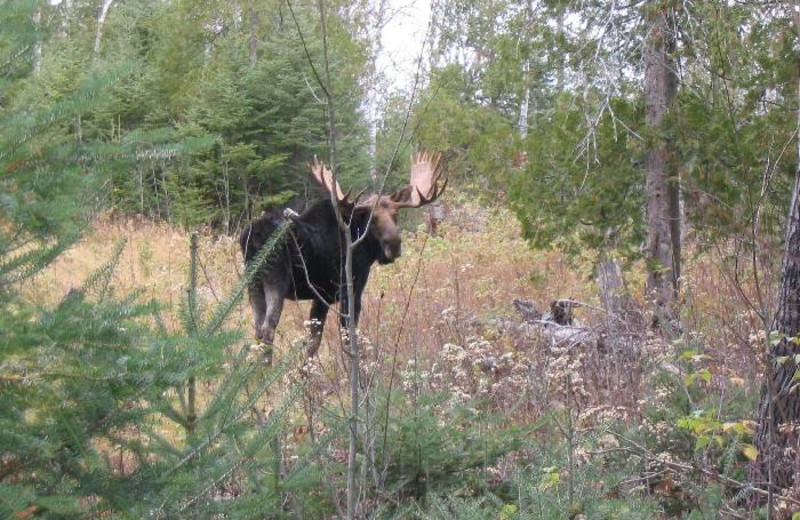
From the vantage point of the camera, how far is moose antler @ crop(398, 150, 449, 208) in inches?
407

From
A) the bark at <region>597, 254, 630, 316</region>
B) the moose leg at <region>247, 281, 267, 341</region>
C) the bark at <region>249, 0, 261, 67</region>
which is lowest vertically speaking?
the moose leg at <region>247, 281, 267, 341</region>

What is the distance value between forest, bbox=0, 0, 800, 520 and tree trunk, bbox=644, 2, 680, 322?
29 millimetres

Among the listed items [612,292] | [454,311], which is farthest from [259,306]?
[612,292]

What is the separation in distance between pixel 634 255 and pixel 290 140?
1108cm

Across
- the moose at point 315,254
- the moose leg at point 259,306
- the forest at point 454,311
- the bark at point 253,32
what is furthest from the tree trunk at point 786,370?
the bark at point 253,32

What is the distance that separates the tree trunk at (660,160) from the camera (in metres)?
9.40

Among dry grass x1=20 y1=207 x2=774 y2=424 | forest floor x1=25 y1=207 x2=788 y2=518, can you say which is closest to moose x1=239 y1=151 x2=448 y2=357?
dry grass x1=20 y1=207 x2=774 y2=424

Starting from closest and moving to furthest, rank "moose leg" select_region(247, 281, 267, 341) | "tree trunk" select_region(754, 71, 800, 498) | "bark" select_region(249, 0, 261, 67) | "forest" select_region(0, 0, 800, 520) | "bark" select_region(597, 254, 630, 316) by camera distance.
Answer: "forest" select_region(0, 0, 800, 520), "tree trunk" select_region(754, 71, 800, 498), "bark" select_region(597, 254, 630, 316), "moose leg" select_region(247, 281, 267, 341), "bark" select_region(249, 0, 261, 67)

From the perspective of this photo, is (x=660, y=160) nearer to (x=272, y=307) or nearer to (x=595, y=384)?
(x=272, y=307)

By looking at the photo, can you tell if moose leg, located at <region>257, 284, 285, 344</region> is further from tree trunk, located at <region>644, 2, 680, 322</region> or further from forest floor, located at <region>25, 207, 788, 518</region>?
tree trunk, located at <region>644, 2, 680, 322</region>

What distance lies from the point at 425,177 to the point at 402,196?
70 cm

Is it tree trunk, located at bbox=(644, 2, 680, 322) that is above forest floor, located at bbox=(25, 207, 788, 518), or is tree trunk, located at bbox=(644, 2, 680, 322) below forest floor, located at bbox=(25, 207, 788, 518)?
above

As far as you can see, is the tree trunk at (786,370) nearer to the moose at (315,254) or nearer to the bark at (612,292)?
the bark at (612,292)

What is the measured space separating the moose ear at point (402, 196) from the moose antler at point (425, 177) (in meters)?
0.03
